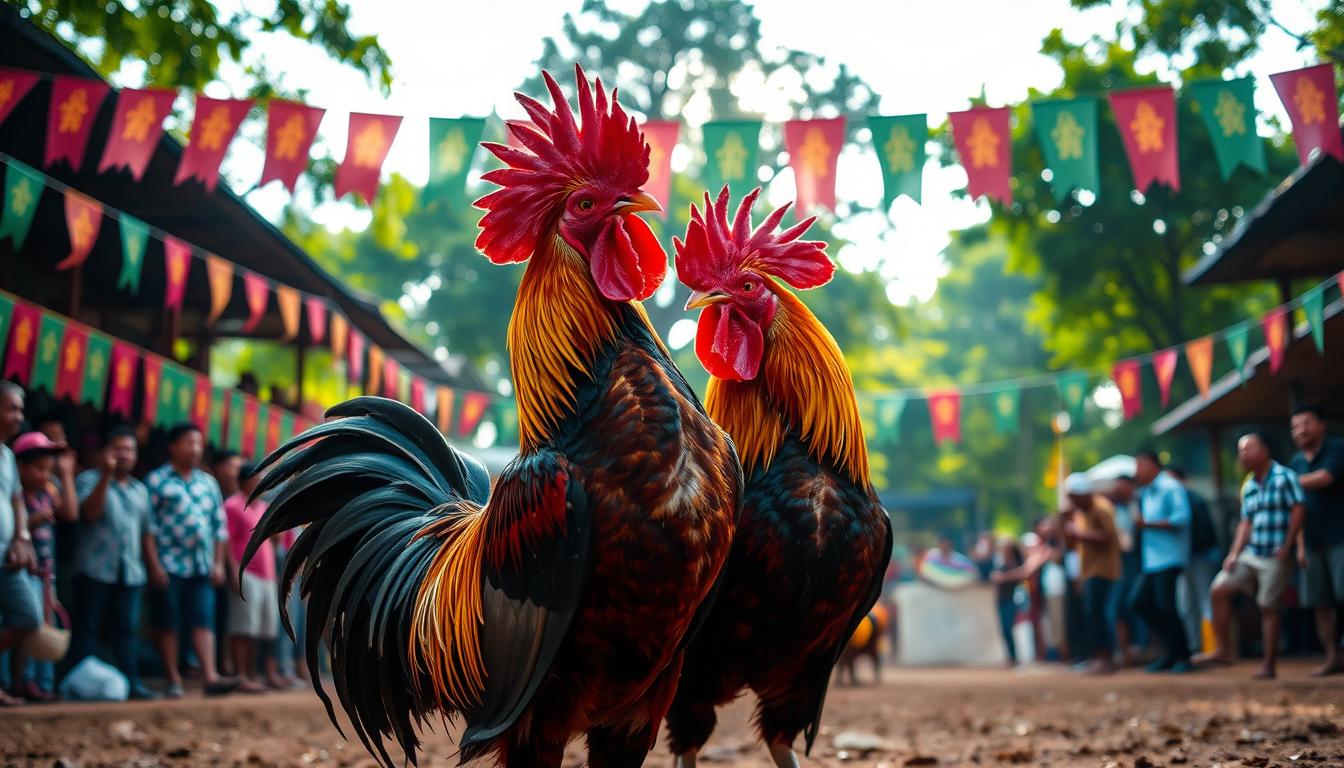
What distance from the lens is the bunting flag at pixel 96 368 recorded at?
897 cm

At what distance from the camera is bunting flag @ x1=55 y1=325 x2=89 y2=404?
8.56 metres

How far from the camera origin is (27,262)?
38.5 ft

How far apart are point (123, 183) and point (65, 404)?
8.95 ft

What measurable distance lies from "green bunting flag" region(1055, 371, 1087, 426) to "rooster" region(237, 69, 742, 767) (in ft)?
42.8

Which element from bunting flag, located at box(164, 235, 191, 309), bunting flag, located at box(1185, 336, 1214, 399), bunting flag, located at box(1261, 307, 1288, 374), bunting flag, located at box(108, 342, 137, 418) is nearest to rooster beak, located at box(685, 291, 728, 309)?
bunting flag, located at box(164, 235, 191, 309)

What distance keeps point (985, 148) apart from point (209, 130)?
226 inches

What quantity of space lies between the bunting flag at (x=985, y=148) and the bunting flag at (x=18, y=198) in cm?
645

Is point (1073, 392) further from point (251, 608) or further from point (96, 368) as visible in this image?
point (96, 368)

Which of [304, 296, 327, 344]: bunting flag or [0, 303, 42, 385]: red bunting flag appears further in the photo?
[304, 296, 327, 344]: bunting flag

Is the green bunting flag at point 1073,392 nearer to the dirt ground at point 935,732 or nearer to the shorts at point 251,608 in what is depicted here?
the dirt ground at point 935,732

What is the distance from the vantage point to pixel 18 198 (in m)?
7.48

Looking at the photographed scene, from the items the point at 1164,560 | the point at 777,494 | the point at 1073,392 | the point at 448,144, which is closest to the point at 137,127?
the point at 448,144

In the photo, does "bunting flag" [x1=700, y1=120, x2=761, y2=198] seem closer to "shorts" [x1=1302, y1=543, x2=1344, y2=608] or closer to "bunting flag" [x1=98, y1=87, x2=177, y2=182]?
"bunting flag" [x1=98, y1=87, x2=177, y2=182]

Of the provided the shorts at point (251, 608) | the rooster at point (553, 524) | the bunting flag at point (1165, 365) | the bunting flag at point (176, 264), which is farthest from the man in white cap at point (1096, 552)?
the rooster at point (553, 524)
